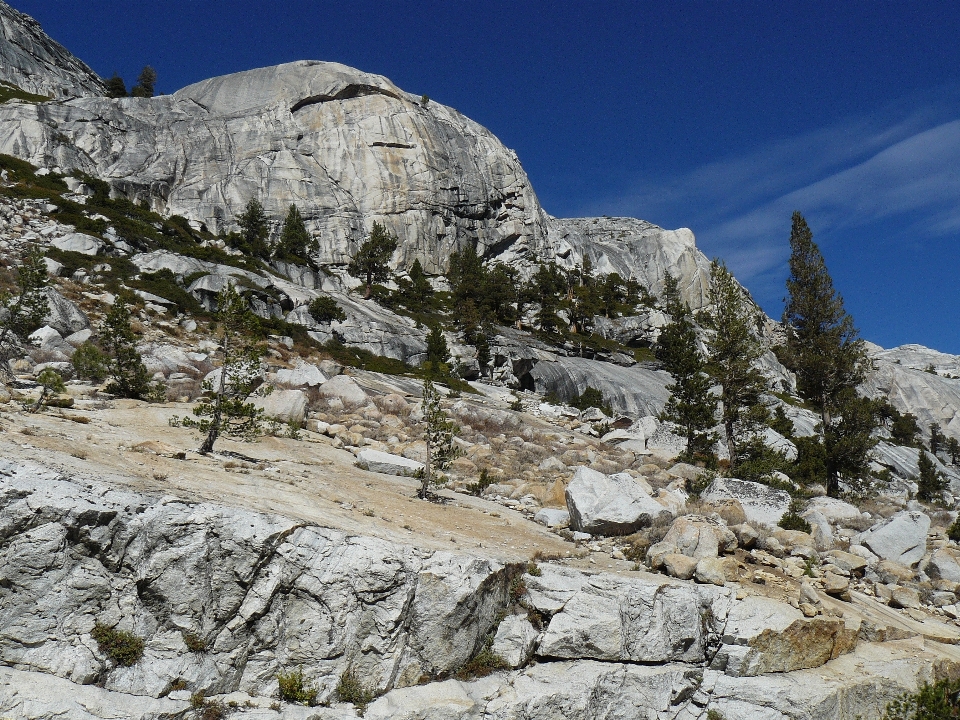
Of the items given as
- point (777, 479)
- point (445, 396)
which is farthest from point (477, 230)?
point (777, 479)

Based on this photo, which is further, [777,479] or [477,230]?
[477,230]

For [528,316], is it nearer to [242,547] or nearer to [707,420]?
[707,420]

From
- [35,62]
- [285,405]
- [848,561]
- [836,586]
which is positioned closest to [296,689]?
[836,586]

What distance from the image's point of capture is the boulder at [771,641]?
1080 cm

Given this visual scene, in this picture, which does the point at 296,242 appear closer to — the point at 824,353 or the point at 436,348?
the point at 436,348

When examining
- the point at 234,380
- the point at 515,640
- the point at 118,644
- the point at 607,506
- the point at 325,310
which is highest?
the point at 325,310

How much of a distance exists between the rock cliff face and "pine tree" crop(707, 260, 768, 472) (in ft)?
416

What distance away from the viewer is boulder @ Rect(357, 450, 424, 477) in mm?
18562

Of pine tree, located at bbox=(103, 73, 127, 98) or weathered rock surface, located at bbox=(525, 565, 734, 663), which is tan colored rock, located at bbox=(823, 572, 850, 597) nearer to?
weathered rock surface, located at bbox=(525, 565, 734, 663)

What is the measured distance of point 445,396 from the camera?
3544cm

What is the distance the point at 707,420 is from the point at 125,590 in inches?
1129

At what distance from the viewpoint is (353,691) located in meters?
9.01

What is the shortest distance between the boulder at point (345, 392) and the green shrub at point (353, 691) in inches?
763

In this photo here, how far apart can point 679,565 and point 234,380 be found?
486 inches
